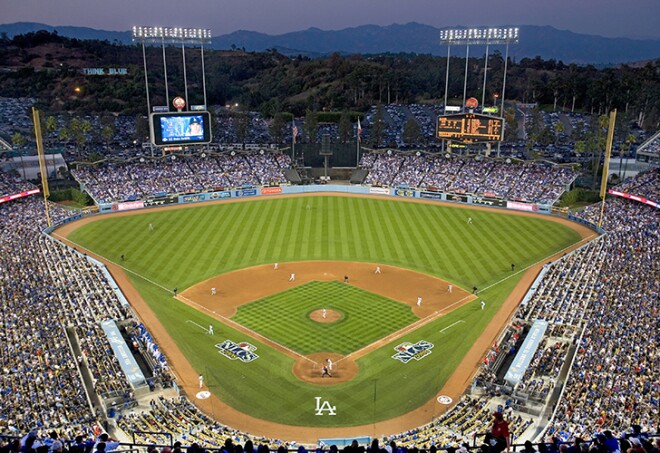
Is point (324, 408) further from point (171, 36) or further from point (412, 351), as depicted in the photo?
point (171, 36)

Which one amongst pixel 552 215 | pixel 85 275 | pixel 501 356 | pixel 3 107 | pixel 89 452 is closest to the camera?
pixel 89 452

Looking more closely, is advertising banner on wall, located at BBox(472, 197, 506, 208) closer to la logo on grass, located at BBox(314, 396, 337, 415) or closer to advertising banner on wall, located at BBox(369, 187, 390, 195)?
advertising banner on wall, located at BBox(369, 187, 390, 195)

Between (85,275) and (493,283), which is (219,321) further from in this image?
(493,283)

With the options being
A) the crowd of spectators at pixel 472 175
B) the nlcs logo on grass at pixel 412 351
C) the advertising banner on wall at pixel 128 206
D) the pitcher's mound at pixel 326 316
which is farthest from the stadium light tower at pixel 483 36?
the nlcs logo on grass at pixel 412 351

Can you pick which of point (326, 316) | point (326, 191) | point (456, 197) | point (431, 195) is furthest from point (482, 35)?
point (326, 316)

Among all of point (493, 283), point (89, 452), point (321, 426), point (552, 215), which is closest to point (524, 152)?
point (552, 215)

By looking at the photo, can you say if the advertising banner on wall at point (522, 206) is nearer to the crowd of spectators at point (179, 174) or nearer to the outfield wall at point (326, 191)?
the outfield wall at point (326, 191)

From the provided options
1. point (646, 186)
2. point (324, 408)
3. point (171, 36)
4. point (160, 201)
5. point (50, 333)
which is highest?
point (171, 36)
